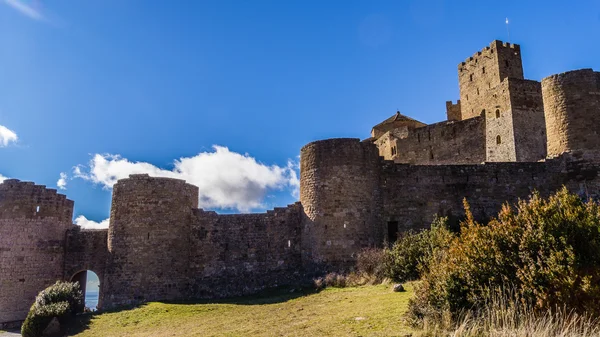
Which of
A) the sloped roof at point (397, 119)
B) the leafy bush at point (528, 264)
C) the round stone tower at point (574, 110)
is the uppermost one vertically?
the sloped roof at point (397, 119)

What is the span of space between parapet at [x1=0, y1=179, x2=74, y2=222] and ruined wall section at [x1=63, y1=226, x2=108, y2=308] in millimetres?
1356


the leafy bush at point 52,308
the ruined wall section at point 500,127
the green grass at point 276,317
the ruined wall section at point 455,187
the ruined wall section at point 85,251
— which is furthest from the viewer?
the ruined wall section at point 500,127

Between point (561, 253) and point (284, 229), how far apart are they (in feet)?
50.1

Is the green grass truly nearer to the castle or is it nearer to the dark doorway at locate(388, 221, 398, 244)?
the castle

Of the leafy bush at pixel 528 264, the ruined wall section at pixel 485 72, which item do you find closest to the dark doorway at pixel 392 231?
the leafy bush at pixel 528 264

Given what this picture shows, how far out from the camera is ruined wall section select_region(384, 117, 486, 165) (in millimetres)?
33375

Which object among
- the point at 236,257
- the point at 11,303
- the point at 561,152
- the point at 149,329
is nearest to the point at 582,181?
the point at 561,152

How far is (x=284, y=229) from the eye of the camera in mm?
22594

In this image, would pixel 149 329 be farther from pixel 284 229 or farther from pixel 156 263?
pixel 284 229

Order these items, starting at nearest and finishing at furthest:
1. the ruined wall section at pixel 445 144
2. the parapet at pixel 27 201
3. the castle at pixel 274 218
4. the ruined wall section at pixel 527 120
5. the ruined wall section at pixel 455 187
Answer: the castle at pixel 274 218, the ruined wall section at pixel 455 187, the parapet at pixel 27 201, the ruined wall section at pixel 527 120, the ruined wall section at pixel 445 144

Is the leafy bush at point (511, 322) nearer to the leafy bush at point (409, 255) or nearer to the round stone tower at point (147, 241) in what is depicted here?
the leafy bush at point (409, 255)

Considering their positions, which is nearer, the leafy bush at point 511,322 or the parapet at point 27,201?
the leafy bush at point 511,322

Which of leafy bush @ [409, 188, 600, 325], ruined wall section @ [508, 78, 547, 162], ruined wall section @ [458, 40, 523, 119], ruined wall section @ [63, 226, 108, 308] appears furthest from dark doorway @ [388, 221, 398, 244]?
ruined wall section @ [458, 40, 523, 119]

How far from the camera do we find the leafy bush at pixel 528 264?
8250mm
